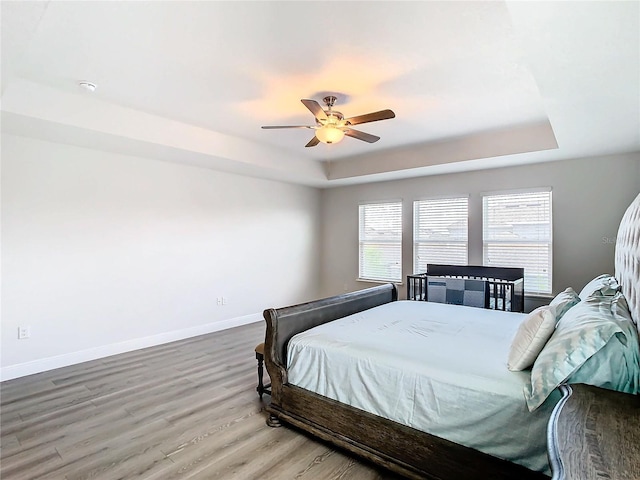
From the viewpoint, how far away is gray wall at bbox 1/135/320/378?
3.66 m

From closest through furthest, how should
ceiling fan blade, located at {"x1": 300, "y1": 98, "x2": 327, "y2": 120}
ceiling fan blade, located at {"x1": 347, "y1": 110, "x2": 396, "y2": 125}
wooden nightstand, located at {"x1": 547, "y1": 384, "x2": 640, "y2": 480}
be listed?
wooden nightstand, located at {"x1": 547, "y1": 384, "x2": 640, "y2": 480} < ceiling fan blade, located at {"x1": 300, "y1": 98, "x2": 327, "y2": 120} < ceiling fan blade, located at {"x1": 347, "y1": 110, "x2": 396, "y2": 125}

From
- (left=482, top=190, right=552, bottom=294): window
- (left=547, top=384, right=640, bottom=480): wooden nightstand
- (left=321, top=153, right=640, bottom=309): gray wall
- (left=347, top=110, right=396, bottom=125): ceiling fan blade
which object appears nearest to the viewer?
(left=547, top=384, right=640, bottom=480): wooden nightstand

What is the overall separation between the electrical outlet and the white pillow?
4461mm

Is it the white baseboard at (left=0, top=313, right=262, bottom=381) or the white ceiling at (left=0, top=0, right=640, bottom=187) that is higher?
the white ceiling at (left=0, top=0, right=640, bottom=187)

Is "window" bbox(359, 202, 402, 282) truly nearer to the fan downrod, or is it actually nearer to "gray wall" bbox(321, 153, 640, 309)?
"gray wall" bbox(321, 153, 640, 309)

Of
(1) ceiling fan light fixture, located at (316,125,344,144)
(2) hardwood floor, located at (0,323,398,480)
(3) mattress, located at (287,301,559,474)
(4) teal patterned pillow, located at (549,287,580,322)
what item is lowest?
(2) hardwood floor, located at (0,323,398,480)

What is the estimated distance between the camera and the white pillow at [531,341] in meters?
1.84

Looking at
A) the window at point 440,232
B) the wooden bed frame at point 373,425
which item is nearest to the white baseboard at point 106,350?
the wooden bed frame at point 373,425

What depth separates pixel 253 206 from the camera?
590 cm

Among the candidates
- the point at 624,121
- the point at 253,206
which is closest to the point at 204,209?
the point at 253,206

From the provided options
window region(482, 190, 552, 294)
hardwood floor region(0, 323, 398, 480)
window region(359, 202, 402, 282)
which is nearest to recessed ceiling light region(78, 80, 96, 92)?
hardwood floor region(0, 323, 398, 480)

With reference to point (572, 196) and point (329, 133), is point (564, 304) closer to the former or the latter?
point (329, 133)

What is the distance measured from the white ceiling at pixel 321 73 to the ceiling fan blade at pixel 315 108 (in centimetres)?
27

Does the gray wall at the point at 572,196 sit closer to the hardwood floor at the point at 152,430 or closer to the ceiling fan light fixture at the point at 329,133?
the ceiling fan light fixture at the point at 329,133
